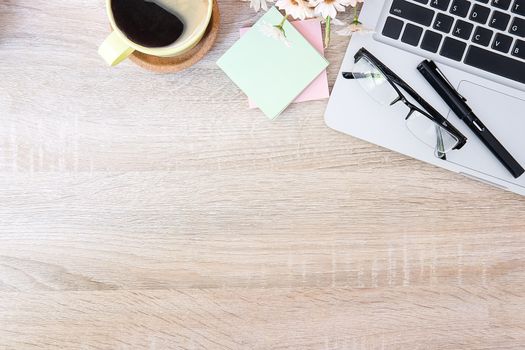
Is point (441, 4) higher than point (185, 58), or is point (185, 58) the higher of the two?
point (441, 4)

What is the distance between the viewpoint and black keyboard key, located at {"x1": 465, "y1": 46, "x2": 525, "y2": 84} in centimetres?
73

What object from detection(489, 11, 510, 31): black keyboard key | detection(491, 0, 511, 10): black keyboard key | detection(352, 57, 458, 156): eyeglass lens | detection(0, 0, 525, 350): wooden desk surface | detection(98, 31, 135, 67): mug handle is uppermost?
detection(491, 0, 511, 10): black keyboard key

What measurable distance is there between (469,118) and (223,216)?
0.32 meters

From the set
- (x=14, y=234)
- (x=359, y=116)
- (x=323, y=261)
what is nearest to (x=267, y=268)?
(x=323, y=261)

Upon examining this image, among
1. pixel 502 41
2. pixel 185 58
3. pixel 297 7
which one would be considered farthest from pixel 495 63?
pixel 185 58

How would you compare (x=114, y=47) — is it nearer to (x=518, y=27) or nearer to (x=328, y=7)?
(x=328, y=7)

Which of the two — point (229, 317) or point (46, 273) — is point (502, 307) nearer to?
point (229, 317)

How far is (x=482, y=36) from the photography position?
73 centimetres

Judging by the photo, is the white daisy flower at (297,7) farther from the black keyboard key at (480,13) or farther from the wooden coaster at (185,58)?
the black keyboard key at (480,13)

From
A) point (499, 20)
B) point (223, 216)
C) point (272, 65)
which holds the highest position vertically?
point (499, 20)

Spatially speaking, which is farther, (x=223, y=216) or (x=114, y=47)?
(x=223, y=216)

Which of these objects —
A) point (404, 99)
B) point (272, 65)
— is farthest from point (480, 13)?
point (272, 65)

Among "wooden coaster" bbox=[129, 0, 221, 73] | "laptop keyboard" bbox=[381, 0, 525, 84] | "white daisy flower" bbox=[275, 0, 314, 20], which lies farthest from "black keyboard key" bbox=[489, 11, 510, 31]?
"wooden coaster" bbox=[129, 0, 221, 73]

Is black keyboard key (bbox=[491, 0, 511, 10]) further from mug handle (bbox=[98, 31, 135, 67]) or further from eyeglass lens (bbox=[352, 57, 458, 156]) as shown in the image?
mug handle (bbox=[98, 31, 135, 67])
